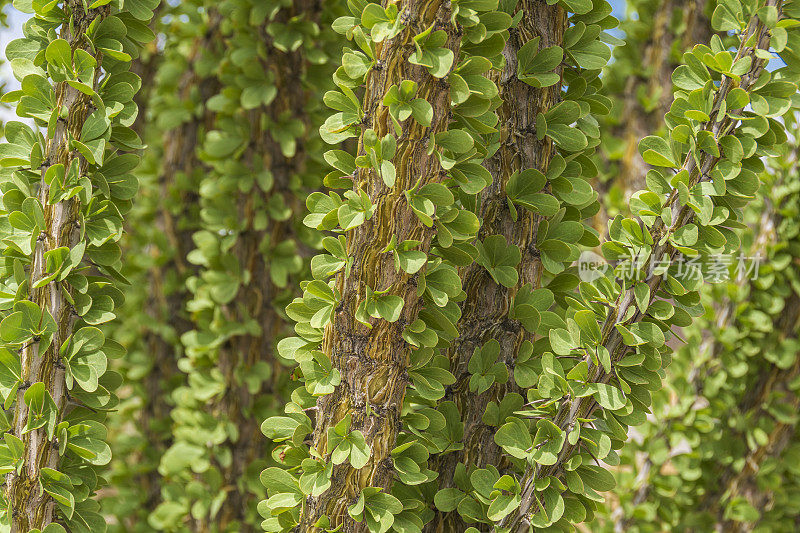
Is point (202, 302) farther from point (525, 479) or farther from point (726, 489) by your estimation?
point (726, 489)

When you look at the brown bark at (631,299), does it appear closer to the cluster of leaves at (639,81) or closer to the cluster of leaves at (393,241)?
the cluster of leaves at (393,241)

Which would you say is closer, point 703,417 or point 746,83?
point 746,83

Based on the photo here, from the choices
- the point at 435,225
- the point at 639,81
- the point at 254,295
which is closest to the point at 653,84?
the point at 639,81

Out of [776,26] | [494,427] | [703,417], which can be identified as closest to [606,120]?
[703,417]

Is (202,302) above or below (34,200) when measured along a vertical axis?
below

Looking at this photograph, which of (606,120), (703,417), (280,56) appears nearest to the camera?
(280,56)

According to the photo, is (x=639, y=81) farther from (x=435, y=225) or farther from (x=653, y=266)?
(x=435, y=225)

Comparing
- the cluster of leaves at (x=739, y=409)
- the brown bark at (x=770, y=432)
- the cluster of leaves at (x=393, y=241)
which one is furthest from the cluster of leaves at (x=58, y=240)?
the brown bark at (x=770, y=432)
